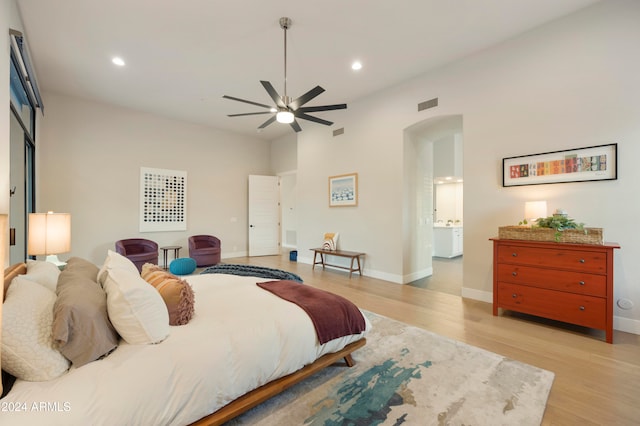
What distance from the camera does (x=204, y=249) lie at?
6.09 metres

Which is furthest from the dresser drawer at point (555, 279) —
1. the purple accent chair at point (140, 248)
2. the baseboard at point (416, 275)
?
the purple accent chair at point (140, 248)

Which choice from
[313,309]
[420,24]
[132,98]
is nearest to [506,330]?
[313,309]

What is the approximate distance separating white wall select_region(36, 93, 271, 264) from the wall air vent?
498 centimetres

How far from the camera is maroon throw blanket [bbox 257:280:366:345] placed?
191cm

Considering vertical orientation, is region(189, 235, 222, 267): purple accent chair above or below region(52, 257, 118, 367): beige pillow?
below

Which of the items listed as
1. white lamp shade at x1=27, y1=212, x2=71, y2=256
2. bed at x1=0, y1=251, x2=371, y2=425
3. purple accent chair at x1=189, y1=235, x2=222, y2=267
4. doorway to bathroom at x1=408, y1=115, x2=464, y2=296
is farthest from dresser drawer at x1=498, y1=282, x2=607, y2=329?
purple accent chair at x1=189, y1=235, x2=222, y2=267

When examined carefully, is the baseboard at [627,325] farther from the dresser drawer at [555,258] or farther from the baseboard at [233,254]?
the baseboard at [233,254]

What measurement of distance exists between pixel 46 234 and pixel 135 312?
2150 mm

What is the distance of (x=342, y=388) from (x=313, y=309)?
57 cm

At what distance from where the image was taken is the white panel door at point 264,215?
7.62 m

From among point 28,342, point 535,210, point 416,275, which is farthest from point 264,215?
point 28,342

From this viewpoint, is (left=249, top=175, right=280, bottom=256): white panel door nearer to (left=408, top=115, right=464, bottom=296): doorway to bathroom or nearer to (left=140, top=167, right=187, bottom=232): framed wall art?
(left=140, top=167, right=187, bottom=232): framed wall art

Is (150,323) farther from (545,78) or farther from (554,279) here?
(545,78)

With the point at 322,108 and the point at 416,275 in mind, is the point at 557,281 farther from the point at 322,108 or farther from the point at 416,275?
the point at 322,108
